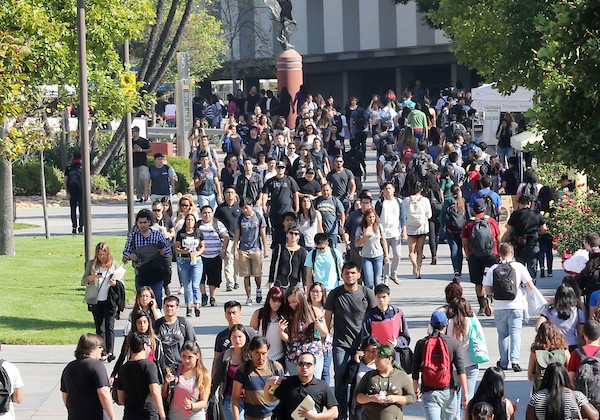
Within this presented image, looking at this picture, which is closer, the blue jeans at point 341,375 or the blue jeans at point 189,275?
the blue jeans at point 341,375

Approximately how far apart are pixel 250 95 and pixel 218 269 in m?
30.4

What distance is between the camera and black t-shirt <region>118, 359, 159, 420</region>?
1083cm

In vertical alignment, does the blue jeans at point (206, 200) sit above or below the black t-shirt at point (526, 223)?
above

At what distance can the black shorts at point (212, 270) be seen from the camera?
1939cm

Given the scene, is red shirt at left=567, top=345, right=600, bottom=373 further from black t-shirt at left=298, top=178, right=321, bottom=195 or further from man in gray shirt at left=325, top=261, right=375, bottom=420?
black t-shirt at left=298, top=178, right=321, bottom=195

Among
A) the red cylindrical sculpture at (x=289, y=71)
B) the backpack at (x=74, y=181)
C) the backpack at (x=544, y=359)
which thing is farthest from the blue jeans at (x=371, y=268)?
the red cylindrical sculpture at (x=289, y=71)

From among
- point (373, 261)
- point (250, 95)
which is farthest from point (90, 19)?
point (250, 95)

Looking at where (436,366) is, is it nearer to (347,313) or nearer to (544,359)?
(544,359)

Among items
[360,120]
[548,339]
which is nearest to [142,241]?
[548,339]

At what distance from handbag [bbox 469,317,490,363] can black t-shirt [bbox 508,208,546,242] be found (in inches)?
280

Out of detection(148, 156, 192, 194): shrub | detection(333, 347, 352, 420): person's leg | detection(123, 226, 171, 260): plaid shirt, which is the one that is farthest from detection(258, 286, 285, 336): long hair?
detection(148, 156, 192, 194): shrub

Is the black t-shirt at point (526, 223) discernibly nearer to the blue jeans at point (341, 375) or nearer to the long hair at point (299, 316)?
the blue jeans at point (341, 375)

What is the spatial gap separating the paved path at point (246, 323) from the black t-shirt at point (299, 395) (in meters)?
3.02

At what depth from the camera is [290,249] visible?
1741 centimetres
